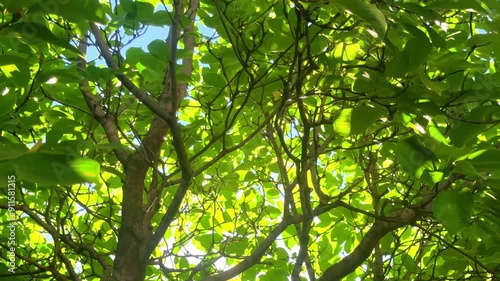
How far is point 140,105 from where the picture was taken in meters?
2.00

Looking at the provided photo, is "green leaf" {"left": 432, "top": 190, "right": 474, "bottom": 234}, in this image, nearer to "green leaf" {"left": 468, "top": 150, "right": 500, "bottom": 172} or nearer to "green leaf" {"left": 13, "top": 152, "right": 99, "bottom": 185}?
"green leaf" {"left": 468, "top": 150, "right": 500, "bottom": 172}

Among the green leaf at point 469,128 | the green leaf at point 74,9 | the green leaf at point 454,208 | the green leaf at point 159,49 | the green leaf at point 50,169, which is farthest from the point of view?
the green leaf at point 159,49

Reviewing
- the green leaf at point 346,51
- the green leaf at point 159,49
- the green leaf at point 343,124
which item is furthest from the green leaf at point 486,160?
the green leaf at point 159,49

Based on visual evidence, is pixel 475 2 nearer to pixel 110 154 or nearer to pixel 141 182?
pixel 141 182

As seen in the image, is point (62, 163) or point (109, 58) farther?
point (109, 58)

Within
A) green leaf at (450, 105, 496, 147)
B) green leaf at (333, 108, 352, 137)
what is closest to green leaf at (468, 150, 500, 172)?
green leaf at (450, 105, 496, 147)

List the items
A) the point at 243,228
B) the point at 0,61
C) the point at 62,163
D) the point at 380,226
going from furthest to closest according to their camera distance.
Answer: the point at 243,228, the point at 380,226, the point at 0,61, the point at 62,163

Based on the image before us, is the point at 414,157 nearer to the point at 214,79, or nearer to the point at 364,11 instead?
the point at 364,11

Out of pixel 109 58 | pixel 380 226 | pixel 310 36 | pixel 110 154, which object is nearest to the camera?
pixel 310 36

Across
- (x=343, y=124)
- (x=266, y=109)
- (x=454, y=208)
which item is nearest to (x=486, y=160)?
(x=454, y=208)

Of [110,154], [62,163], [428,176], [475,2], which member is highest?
[110,154]

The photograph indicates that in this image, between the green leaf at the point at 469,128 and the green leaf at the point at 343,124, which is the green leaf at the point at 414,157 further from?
the green leaf at the point at 343,124

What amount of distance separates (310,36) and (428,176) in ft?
1.80

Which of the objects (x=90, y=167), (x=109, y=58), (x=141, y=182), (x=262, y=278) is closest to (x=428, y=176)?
(x=90, y=167)
